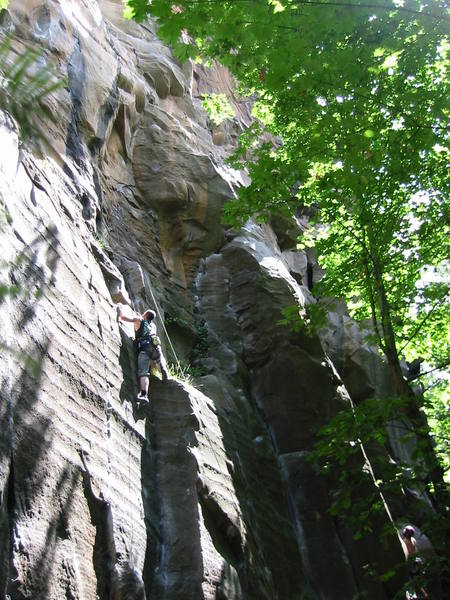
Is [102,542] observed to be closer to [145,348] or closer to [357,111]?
[145,348]

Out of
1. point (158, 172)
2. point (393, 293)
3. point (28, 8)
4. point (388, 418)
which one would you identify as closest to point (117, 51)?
point (158, 172)

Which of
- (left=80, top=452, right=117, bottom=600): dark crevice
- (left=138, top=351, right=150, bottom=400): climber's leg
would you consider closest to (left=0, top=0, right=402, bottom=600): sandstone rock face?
(left=80, top=452, right=117, bottom=600): dark crevice

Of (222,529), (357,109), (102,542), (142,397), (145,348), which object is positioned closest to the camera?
(102,542)

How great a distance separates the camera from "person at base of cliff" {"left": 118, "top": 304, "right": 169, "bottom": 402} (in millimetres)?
9633

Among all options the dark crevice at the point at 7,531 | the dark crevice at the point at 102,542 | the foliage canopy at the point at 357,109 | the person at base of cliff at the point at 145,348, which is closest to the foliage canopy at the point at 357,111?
the foliage canopy at the point at 357,109

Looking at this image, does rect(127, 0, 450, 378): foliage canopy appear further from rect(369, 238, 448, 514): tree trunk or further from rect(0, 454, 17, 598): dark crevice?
rect(0, 454, 17, 598): dark crevice

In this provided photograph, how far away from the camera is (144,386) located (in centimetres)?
952

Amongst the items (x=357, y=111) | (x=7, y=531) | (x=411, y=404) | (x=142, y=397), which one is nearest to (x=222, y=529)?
(x=142, y=397)

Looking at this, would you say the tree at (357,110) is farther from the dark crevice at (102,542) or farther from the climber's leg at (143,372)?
the dark crevice at (102,542)

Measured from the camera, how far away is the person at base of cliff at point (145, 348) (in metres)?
9.63

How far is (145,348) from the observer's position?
1000 centimetres

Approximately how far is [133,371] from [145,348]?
1.45 feet

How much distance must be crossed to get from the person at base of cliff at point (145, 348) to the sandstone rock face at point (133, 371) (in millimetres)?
180

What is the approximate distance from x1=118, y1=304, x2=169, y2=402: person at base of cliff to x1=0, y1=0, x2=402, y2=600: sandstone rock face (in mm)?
180
